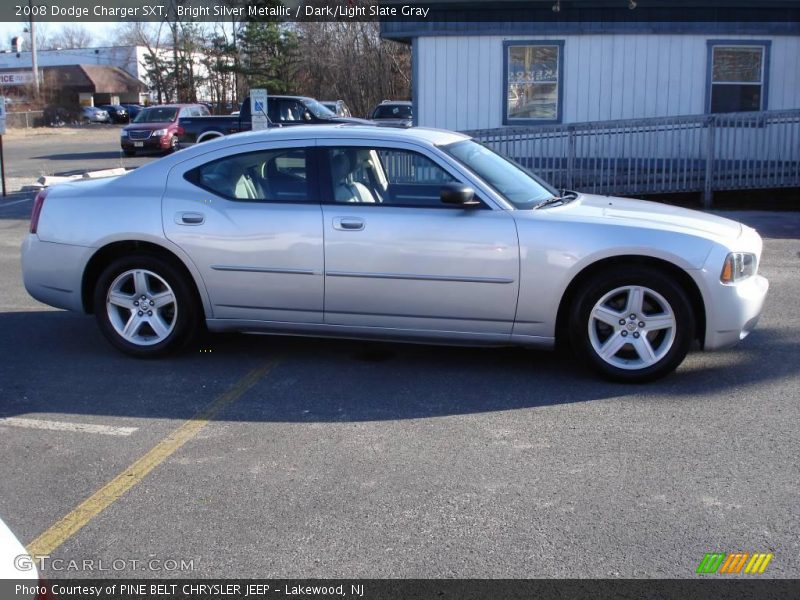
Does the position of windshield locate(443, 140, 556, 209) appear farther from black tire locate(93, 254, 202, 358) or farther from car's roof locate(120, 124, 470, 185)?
black tire locate(93, 254, 202, 358)

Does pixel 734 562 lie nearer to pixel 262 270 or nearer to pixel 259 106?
pixel 262 270

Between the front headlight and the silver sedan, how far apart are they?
13mm

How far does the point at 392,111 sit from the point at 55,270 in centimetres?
2247

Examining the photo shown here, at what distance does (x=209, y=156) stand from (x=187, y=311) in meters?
1.10

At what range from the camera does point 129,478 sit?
4.56m

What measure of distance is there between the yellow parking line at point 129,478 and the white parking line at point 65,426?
0.32 meters

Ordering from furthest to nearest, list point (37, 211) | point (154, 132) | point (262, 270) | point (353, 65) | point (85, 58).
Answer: point (85, 58) < point (353, 65) < point (154, 132) < point (37, 211) < point (262, 270)

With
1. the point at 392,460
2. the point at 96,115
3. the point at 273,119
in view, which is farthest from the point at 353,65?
the point at 392,460

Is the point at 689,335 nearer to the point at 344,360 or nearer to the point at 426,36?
the point at 344,360

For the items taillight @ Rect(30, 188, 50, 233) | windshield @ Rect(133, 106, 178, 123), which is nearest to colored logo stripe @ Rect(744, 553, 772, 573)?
taillight @ Rect(30, 188, 50, 233)

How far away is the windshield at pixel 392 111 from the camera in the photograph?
28031 mm

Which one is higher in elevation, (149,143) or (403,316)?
(149,143)

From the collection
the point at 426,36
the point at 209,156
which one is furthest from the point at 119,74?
the point at 209,156

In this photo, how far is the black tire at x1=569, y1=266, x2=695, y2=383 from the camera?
5812 millimetres
